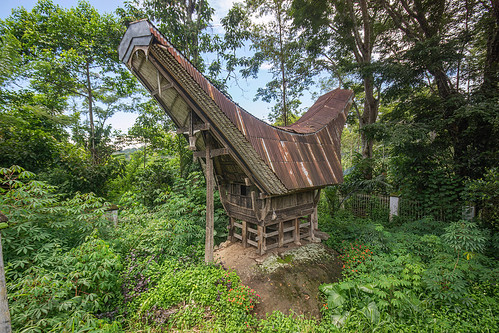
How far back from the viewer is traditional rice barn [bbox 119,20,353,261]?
3686mm

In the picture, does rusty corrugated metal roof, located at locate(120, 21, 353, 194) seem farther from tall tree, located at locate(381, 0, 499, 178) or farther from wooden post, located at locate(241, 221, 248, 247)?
tall tree, located at locate(381, 0, 499, 178)

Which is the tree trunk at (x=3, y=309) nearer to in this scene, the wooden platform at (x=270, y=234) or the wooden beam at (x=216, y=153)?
the wooden beam at (x=216, y=153)

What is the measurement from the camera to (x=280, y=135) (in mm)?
5582

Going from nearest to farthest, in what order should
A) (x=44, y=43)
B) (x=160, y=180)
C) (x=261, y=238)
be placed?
(x=261, y=238), (x=160, y=180), (x=44, y=43)

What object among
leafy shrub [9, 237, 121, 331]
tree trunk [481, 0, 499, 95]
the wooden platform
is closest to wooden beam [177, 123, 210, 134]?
leafy shrub [9, 237, 121, 331]

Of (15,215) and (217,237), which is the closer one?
(15,215)

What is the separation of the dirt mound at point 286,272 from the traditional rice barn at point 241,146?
0.38 m

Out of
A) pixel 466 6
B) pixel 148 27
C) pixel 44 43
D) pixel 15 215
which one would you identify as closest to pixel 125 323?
pixel 15 215

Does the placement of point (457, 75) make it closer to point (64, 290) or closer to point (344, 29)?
point (344, 29)

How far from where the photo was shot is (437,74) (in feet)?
25.7

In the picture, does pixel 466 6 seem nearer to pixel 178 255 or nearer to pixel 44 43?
pixel 178 255

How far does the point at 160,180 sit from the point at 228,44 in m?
8.12

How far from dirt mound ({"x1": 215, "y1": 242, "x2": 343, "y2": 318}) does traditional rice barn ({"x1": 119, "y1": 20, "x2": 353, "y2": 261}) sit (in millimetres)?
379

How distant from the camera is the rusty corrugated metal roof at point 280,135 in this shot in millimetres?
3564
